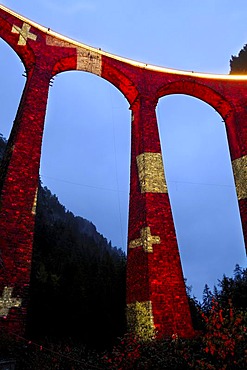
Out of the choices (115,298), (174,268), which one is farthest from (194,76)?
(115,298)

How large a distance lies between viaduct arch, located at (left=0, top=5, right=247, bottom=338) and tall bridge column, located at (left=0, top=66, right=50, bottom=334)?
2 centimetres

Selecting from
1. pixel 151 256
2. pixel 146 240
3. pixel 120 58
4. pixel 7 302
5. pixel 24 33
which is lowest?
pixel 7 302

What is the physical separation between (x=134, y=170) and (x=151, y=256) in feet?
10.4

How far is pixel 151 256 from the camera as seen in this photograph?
8.89 m

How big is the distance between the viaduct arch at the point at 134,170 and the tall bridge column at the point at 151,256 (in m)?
0.03

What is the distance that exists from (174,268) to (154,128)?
16.2 feet

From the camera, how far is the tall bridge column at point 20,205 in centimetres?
695

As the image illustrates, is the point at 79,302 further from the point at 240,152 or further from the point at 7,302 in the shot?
the point at 240,152

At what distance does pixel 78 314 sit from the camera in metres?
9.79

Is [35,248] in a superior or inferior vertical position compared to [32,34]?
inferior

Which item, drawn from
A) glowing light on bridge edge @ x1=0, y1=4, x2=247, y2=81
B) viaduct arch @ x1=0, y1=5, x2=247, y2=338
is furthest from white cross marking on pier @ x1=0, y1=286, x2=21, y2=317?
glowing light on bridge edge @ x1=0, y1=4, x2=247, y2=81

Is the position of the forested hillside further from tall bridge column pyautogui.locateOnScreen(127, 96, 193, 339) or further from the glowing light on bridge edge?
the glowing light on bridge edge

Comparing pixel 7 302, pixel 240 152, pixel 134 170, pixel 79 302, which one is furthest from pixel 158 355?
pixel 240 152

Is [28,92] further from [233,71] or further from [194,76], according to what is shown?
[233,71]
